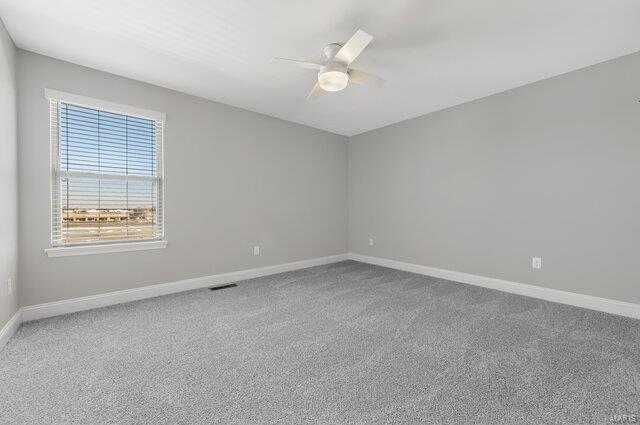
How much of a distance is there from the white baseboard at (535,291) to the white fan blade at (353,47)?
10.3 feet

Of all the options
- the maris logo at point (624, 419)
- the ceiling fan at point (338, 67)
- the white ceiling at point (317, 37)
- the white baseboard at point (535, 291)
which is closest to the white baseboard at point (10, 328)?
the white ceiling at point (317, 37)

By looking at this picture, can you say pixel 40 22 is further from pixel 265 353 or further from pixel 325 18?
pixel 265 353

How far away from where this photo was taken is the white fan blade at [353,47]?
196cm

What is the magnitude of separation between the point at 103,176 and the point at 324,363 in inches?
114

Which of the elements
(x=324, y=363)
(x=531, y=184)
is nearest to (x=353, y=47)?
(x=324, y=363)

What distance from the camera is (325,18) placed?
2.09 metres

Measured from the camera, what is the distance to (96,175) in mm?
2914

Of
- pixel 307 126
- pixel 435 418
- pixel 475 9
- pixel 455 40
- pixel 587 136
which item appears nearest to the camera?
pixel 435 418

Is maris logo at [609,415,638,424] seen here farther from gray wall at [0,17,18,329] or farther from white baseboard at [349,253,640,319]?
gray wall at [0,17,18,329]

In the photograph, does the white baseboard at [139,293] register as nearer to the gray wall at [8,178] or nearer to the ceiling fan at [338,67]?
the gray wall at [8,178]

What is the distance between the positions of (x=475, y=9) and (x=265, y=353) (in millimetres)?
2899

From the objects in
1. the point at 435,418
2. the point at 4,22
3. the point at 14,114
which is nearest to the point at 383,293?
the point at 435,418

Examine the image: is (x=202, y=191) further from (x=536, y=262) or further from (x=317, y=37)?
(x=536, y=262)

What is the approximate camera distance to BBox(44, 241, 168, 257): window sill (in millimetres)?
2686
